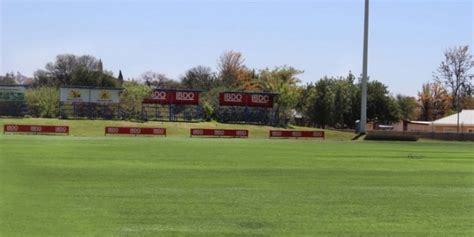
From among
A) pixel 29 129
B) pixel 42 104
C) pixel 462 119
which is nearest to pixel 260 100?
pixel 42 104

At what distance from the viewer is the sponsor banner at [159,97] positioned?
9062 cm

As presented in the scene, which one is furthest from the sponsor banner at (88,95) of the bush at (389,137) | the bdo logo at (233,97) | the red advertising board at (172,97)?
the bush at (389,137)

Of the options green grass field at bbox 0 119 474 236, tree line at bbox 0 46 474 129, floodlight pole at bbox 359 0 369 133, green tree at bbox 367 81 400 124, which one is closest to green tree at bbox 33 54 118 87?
tree line at bbox 0 46 474 129

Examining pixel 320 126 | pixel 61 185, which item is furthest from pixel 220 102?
pixel 61 185

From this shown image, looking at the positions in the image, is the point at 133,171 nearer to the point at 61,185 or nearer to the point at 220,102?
the point at 61,185

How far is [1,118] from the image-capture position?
82.9m

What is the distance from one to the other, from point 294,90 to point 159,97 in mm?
34766

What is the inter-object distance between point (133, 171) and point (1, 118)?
67869 millimetres

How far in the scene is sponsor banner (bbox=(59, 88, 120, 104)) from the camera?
86.9 metres

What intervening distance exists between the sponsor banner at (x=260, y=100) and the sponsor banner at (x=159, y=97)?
40.2ft

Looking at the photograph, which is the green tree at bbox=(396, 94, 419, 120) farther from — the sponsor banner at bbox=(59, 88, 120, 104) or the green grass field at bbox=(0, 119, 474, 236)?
the green grass field at bbox=(0, 119, 474, 236)

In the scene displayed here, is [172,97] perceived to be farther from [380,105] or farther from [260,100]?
[380,105]

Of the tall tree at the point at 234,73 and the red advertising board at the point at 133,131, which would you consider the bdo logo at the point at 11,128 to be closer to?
the red advertising board at the point at 133,131

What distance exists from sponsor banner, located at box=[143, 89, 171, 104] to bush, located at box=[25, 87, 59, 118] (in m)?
14.8
